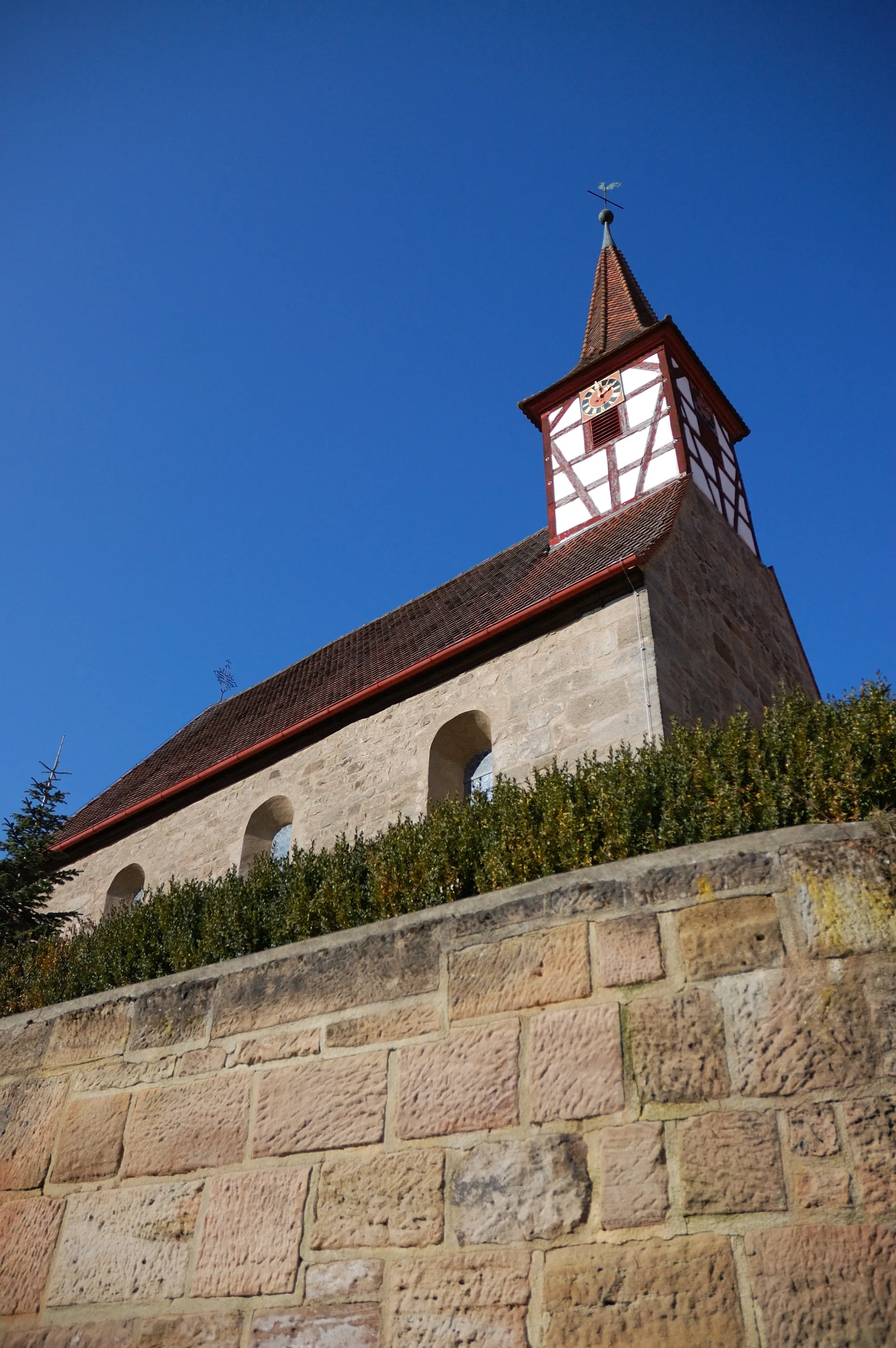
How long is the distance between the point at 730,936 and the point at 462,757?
23.7 ft

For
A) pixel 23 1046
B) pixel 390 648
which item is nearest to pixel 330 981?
pixel 23 1046

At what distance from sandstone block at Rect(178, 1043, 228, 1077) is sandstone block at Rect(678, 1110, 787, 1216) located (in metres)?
1.99

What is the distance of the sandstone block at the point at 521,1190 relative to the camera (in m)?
3.36

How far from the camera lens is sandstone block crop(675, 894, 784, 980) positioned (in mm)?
3521

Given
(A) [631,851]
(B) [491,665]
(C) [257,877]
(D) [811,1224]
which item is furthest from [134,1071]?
(B) [491,665]

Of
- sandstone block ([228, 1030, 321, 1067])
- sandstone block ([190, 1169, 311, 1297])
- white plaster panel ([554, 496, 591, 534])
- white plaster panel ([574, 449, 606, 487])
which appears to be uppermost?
white plaster panel ([574, 449, 606, 487])

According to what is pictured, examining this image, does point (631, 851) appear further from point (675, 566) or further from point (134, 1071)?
point (675, 566)

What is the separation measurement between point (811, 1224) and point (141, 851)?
10.9 meters

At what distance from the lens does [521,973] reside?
389 centimetres

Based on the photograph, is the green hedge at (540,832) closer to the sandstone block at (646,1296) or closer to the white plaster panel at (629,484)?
the sandstone block at (646,1296)

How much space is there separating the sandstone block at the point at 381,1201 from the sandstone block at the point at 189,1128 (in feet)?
1.59

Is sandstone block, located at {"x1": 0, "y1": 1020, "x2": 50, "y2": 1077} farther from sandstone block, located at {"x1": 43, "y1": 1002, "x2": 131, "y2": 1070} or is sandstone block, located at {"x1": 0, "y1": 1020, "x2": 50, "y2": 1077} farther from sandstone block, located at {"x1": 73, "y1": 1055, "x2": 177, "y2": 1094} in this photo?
sandstone block, located at {"x1": 73, "y1": 1055, "x2": 177, "y2": 1094}

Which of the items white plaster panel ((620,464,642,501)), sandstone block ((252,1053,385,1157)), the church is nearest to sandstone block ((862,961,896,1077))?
sandstone block ((252,1053,385,1157))

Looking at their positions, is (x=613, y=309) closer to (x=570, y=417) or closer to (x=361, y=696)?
(x=570, y=417)
